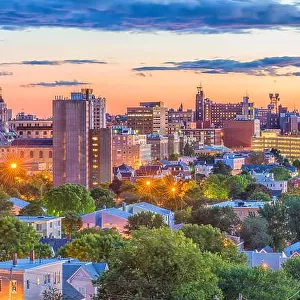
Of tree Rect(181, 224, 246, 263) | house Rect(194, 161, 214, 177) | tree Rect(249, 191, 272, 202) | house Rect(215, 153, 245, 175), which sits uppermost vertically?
tree Rect(181, 224, 246, 263)

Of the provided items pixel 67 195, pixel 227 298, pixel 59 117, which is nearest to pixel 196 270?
pixel 227 298

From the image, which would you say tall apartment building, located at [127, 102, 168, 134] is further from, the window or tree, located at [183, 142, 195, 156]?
the window

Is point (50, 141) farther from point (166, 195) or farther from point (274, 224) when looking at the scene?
point (274, 224)

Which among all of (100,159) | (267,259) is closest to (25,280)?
(267,259)

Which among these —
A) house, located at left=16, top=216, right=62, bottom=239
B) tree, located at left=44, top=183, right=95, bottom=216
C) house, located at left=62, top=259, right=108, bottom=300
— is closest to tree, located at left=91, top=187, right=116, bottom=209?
tree, located at left=44, top=183, right=95, bottom=216

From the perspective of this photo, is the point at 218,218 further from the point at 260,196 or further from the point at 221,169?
the point at 221,169

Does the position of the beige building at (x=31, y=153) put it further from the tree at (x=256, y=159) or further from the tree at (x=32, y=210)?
the tree at (x=32, y=210)

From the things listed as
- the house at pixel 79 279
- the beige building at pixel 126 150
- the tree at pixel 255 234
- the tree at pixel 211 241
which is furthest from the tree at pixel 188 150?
the house at pixel 79 279
